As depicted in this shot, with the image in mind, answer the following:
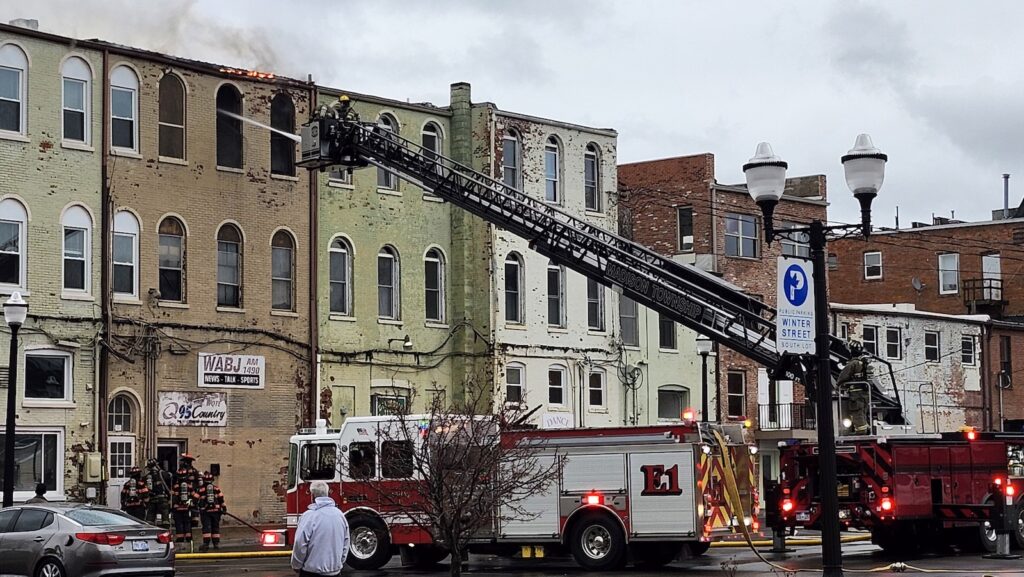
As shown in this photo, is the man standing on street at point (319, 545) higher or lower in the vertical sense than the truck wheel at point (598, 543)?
higher

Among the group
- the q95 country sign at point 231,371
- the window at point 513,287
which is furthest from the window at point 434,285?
the q95 country sign at point 231,371

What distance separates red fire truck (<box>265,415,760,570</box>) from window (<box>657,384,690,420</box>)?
829 inches

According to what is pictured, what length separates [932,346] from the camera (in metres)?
55.8

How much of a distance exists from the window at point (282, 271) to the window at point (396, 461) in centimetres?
1373

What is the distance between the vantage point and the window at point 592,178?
4531 centimetres

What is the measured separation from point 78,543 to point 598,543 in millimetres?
8262

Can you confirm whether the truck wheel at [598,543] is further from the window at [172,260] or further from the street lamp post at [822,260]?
the window at [172,260]

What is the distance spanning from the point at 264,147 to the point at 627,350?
13.2 meters

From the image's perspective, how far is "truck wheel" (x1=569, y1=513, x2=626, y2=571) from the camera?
24578 mm

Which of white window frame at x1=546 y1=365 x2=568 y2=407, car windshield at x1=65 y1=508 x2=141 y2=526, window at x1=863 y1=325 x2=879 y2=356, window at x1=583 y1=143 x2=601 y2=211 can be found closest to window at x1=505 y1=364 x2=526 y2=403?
white window frame at x1=546 y1=365 x2=568 y2=407

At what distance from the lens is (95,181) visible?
34906 millimetres

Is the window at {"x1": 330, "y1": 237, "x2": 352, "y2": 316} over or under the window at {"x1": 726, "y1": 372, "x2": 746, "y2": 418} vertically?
over

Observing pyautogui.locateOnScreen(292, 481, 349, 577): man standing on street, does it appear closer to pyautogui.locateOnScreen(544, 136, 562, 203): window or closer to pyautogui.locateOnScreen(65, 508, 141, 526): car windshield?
pyautogui.locateOnScreen(65, 508, 141, 526): car windshield

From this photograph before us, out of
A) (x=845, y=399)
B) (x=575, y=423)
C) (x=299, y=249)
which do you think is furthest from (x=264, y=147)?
(x=845, y=399)
